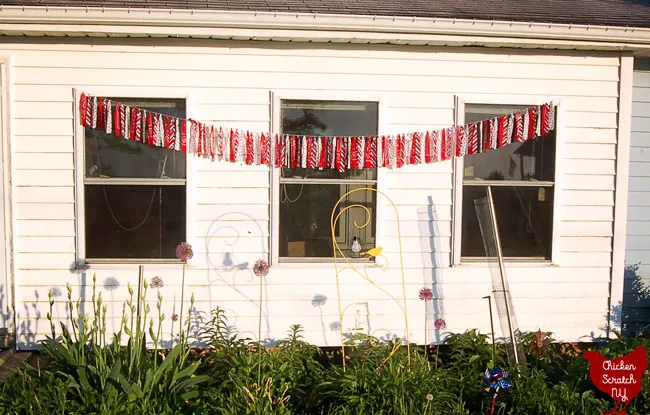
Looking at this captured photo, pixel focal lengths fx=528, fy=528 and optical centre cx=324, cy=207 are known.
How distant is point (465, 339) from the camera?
4859 mm

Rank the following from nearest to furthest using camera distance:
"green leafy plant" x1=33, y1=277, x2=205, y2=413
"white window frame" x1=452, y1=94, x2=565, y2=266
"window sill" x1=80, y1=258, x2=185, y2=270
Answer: "green leafy plant" x1=33, y1=277, x2=205, y2=413, "window sill" x1=80, y1=258, x2=185, y2=270, "white window frame" x1=452, y1=94, x2=565, y2=266

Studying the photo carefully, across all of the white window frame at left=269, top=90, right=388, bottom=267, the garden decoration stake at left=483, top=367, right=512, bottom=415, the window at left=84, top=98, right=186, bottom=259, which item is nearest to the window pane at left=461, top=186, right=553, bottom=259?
the white window frame at left=269, top=90, right=388, bottom=267

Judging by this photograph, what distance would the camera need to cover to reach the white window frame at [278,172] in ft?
16.2

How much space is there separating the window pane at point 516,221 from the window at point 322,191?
96cm

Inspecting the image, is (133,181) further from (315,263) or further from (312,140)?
(315,263)

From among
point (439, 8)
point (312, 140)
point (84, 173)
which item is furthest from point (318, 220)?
point (439, 8)

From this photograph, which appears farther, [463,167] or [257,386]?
[463,167]

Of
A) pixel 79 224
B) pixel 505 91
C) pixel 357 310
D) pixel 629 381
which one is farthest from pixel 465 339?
pixel 79 224

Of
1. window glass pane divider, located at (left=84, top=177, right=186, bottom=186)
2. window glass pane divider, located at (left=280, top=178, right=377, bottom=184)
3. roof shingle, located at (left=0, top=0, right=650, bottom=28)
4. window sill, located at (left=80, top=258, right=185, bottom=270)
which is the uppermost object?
roof shingle, located at (left=0, top=0, right=650, bottom=28)

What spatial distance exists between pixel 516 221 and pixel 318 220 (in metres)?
1.99

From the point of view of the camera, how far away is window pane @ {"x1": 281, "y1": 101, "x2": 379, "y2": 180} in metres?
5.01

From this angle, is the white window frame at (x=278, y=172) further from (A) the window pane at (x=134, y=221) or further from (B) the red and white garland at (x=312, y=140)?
(A) the window pane at (x=134, y=221)

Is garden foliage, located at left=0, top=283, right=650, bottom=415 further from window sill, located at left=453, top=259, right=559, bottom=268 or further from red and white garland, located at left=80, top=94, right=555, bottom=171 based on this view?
red and white garland, located at left=80, top=94, right=555, bottom=171

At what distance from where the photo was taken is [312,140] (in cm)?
497
